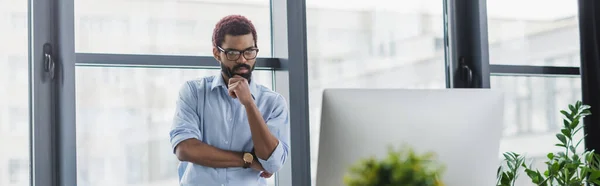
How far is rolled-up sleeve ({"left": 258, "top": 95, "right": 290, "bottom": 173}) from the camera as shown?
2.99m

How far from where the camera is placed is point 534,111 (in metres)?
4.64

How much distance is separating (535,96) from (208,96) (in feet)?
7.74

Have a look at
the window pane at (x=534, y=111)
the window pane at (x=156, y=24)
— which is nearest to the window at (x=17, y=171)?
the window pane at (x=156, y=24)

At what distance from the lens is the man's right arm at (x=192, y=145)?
2.94 metres

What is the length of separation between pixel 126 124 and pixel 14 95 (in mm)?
485

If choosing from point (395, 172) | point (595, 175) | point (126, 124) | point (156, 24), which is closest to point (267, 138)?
point (126, 124)

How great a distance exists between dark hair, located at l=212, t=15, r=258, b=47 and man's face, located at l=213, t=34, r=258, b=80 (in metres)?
0.02

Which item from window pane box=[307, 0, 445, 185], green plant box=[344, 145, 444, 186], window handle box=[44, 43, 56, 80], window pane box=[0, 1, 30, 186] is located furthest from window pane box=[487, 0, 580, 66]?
green plant box=[344, 145, 444, 186]

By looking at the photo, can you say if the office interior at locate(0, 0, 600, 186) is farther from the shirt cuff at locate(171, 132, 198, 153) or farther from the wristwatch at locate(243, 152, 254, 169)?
the shirt cuff at locate(171, 132, 198, 153)

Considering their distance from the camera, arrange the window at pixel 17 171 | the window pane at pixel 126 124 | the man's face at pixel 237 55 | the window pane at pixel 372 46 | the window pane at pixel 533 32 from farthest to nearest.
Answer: the window pane at pixel 533 32, the window pane at pixel 372 46, the window pane at pixel 126 124, the window at pixel 17 171, the man's face at pixel 237 55

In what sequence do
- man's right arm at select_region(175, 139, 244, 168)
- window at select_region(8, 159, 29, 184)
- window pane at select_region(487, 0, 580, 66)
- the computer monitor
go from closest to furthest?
the computer monitor, man's right arm at select_region(175, 139, 244, 168), window at select_region(8, 159, 29, 184), window pane at select_region(487, 0, 580, 66)

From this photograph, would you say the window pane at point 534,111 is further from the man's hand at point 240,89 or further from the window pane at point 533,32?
the man's hand at point 240,89

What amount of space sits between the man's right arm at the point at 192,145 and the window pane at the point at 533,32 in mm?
2057

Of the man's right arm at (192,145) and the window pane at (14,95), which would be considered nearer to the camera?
the man's right arm at (192,145)
